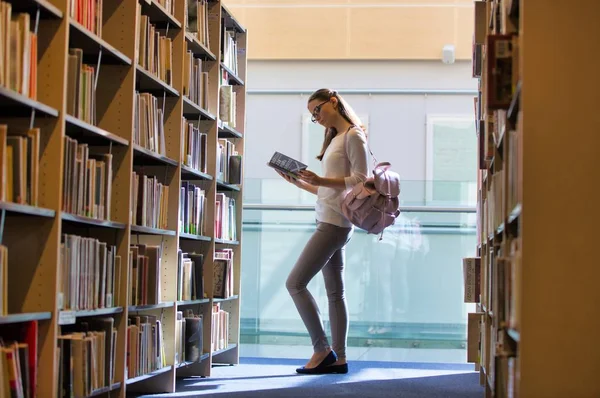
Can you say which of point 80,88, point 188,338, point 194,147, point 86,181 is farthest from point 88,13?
point 188,338

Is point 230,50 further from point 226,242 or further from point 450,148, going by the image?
point 450,148

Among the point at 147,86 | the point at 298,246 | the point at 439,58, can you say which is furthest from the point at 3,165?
the point at 439,58

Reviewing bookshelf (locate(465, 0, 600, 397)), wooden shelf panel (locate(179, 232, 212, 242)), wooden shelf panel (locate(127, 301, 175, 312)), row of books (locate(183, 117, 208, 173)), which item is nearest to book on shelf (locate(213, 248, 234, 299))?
wooden shelf panel (locate(179, 232, 212, 242))

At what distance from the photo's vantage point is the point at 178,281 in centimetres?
447

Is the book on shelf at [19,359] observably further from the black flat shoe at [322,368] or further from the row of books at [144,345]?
the black flat shoe at [322,368]

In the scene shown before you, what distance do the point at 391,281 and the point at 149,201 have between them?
2736 millimetres

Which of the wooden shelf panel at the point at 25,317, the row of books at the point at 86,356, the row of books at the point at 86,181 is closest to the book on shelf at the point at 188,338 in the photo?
the row of books at the point at 86,356

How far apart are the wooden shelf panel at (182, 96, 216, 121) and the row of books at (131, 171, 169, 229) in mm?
490

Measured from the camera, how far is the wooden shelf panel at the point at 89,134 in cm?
319

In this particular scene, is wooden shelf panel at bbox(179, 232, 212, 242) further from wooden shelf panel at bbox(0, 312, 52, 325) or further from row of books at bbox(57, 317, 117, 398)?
wooden shelf panel at bbox(0, 312, 52, 325)

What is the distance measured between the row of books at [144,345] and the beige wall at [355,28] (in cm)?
462

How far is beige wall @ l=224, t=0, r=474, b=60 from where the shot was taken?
8211 mm

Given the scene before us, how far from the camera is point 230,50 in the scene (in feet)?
18.6

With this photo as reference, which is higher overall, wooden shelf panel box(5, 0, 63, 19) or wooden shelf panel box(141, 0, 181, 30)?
wooden shelf panel box(141, 0, 181, 30)
